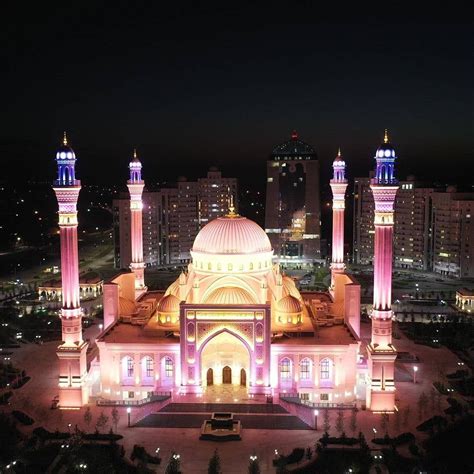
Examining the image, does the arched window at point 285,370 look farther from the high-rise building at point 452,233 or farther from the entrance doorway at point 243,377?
the high-rise building at point 452,233

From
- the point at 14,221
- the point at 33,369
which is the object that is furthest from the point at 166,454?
the point at 14,221

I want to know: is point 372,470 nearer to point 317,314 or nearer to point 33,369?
point 317,314

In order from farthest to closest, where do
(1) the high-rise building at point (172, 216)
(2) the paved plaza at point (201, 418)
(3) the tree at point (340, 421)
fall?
(1) the high-rise building at point (172, 216), (3) the tree at point (340, 421), (2) the paved plaza at point (201, 418)

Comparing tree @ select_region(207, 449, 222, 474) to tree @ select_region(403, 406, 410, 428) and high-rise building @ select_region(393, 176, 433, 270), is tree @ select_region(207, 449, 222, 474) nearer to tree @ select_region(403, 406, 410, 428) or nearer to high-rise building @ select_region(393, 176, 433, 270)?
tree @ select_region(403, 406, 410, 428)

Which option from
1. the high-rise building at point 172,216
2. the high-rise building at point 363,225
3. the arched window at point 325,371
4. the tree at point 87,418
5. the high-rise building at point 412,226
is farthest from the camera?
the high-rise building at point 363,225

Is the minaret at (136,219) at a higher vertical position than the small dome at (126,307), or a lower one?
higher

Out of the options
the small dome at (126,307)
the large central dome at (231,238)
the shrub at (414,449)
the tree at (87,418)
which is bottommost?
the shrub at (414,449)

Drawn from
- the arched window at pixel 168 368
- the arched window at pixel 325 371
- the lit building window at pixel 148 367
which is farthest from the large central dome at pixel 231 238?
the arched window at pixel 325 371
